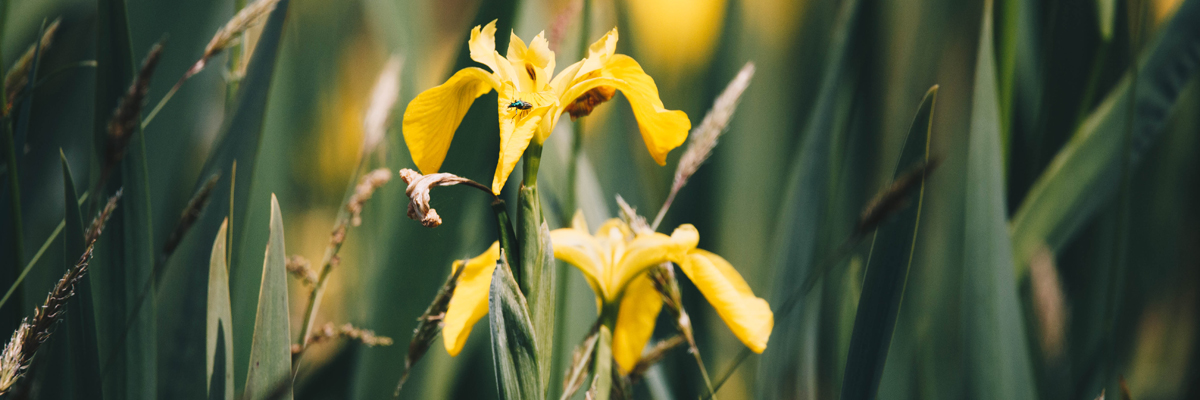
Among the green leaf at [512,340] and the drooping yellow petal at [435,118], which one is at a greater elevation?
the drooping yellow petal at [435,118]

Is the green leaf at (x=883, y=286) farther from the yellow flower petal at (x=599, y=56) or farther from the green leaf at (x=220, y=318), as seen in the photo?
the green leaf at (x=220, y=318)

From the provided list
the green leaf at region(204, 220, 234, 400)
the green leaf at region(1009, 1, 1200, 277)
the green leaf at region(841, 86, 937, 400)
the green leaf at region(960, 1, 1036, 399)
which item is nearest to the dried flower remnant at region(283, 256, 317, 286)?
the green leaf at region(204, 220, 234, 400)

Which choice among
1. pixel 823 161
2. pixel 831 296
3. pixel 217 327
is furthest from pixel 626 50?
pixel 217 327

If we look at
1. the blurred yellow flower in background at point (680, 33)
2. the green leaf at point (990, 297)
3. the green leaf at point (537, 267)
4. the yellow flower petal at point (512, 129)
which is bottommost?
the green leaf at point (990, 297)

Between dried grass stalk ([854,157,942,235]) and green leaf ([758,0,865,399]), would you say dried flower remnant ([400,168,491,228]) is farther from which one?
green leaf ([758,0,865,399])

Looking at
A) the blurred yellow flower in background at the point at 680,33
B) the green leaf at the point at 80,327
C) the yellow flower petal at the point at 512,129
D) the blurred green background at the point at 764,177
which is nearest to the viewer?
the yellow flower petal at the point at 512,129

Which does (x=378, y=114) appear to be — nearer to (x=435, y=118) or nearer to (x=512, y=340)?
(x=435, y=118)

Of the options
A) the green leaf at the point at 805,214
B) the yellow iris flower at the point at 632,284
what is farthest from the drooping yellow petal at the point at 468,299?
the green leaf at the point at 805,214

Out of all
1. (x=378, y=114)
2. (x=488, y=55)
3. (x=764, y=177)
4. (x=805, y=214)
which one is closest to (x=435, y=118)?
(x=488, y=55)
